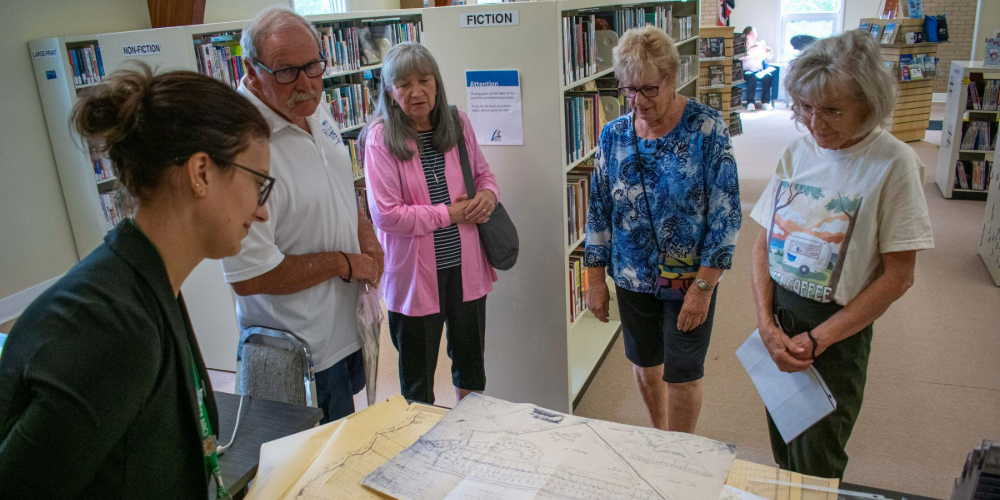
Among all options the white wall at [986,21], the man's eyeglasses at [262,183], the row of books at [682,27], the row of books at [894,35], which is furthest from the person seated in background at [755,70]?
the man's eyeglasses at [262,183]

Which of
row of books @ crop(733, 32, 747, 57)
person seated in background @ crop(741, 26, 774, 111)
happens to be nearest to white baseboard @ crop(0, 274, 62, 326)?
row of books @ crop(733, 32, 747, 57)

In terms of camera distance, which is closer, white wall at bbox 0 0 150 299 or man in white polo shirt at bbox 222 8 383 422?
man in white polo shirt at bbox 222 8 383 422

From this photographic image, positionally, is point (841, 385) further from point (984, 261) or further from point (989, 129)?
point (989, 129)

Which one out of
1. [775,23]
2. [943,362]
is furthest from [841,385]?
[775,23]

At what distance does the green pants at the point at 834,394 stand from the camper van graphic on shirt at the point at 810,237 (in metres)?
0.07

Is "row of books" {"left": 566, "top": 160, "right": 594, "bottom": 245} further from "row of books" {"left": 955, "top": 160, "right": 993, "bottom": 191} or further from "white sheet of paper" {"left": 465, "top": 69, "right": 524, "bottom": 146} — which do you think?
"row of books" {"left": 955, "top": 160, "right": 993, "bottom": 191}

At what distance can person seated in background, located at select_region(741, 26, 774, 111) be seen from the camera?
1212 centimetres

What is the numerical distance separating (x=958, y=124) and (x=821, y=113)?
558 cm

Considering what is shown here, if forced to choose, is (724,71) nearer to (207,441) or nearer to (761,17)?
(761,17)

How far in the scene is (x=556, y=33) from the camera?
2.57 meters

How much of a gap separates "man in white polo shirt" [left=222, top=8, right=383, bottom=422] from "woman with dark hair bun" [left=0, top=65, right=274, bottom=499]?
74 centimetres

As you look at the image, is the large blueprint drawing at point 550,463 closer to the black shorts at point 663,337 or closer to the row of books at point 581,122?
the black shorts at point 663,337

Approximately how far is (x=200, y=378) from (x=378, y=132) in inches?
56.3

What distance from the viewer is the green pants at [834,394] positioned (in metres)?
1.75
